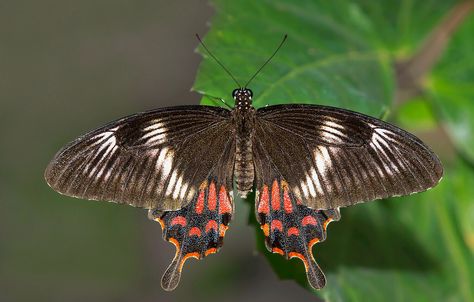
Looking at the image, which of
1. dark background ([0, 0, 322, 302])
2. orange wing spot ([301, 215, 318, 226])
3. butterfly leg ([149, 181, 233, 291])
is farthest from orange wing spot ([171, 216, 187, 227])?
dark background ([0, 0, 322, 302])

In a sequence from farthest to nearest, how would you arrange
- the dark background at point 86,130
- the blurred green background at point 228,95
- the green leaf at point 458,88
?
the dark background at point 86,130 → the green leaf at point 458,88 → the blurred green background at point 228,95

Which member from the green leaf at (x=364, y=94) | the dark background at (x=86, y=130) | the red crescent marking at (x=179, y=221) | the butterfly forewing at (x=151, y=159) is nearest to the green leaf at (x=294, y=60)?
the green leaf at (x=364, y=94)

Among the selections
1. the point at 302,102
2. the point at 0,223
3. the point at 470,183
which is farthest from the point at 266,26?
the point at 0,223

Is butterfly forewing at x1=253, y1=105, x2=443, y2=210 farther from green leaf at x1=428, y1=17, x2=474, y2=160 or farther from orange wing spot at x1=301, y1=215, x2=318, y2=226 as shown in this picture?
green leaf at x1=428, y1=17, x2=474, y2=160

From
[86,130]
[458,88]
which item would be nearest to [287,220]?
[458,88]

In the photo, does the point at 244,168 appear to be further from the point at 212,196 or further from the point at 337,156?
the point at 337,156

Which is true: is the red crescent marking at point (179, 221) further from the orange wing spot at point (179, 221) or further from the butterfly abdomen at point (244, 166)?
the butterfly abdomen at point (244, 166)

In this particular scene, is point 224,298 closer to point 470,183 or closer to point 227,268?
point 227,268
